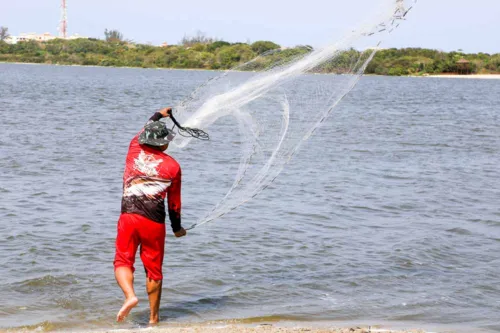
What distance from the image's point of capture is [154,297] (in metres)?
6.24

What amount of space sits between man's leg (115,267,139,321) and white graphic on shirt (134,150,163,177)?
72cm

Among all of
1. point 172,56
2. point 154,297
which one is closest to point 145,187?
point 154,297

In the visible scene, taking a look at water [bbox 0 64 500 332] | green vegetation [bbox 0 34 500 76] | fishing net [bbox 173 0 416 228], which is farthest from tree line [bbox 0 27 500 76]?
fishing net [bbox 173 0 416 228]

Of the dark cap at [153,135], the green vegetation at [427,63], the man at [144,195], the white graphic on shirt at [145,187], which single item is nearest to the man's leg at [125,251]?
the man at [144,195]

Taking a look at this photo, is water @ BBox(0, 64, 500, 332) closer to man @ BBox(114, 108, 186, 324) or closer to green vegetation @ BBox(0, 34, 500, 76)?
man @ BBox(114, 108, 186, 324)

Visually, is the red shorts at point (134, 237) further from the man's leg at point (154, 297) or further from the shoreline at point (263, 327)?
the shoreline at point (263, 327)

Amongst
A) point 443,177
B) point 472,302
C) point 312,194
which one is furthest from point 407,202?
point 472,302

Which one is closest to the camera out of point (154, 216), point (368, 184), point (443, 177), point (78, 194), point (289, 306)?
point (154, 216)

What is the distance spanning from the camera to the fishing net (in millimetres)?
7090

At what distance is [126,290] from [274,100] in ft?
8.71

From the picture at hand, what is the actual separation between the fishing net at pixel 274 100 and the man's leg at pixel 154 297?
3.59ft

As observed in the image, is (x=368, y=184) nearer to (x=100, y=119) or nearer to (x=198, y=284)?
(x=198, y=284)

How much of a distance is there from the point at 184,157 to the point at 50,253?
794cm

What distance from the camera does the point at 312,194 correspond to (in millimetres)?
12867
